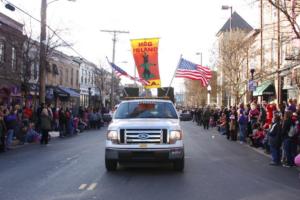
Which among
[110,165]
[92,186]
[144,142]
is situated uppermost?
[144,142]

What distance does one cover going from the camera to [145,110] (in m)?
13.1

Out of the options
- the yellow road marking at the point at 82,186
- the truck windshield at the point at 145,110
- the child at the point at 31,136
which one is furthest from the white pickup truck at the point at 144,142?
the child at the point at 31,136

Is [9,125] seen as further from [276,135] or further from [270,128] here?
[276,135]

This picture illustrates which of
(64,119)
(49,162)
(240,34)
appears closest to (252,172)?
(49,162)

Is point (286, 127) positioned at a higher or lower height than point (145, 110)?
lower

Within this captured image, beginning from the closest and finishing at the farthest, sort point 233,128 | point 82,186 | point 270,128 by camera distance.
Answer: point 82,186, point 270,128, point 233,128

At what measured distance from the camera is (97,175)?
11.5m

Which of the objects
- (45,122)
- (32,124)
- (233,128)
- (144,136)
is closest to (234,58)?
(233,128)

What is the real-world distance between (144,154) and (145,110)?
1857 millimetres

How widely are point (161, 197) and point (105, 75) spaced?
62.0 metres

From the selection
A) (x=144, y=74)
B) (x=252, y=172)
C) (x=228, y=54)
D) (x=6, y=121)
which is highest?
(x=228, y=54)

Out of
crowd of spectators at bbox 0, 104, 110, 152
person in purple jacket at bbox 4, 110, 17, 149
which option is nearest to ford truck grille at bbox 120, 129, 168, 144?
crowd of spectators at bbox 0, 104, 110, 152

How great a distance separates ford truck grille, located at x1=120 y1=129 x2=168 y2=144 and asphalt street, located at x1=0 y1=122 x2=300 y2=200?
0.82m

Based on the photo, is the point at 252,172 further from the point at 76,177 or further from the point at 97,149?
the point at 97,149
